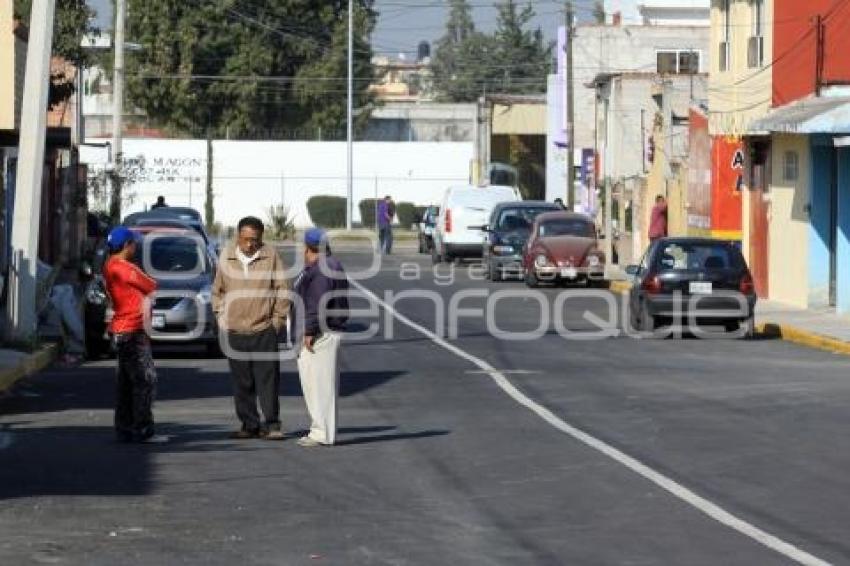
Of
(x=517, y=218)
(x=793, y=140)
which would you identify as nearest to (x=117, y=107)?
(x=517, y=218)

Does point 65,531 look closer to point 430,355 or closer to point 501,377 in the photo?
point 501,377

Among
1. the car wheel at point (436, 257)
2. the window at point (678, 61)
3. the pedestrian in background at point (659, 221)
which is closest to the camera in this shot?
the pedestrian in background at point (659, 221)

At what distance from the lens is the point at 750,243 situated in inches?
1661

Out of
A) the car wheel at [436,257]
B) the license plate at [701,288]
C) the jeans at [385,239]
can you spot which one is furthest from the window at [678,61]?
the license plate at [701,288]

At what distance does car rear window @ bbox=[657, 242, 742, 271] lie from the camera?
30.8 meters

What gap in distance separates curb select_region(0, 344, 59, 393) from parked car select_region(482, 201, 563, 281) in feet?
72.8

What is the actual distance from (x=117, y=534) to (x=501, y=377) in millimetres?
11449

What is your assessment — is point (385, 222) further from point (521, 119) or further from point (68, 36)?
point (521, 119)

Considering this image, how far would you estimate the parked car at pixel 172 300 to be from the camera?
2555 centimetres

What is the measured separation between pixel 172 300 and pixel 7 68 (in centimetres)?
626

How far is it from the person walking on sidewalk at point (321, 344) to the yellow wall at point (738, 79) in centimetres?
2391

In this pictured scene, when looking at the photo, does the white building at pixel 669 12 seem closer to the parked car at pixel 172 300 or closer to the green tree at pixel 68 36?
the green tree at pixel 68 36

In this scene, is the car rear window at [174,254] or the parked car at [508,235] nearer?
the car rear window at [174,254]

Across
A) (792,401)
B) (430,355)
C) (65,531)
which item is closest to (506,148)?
(430,355)
